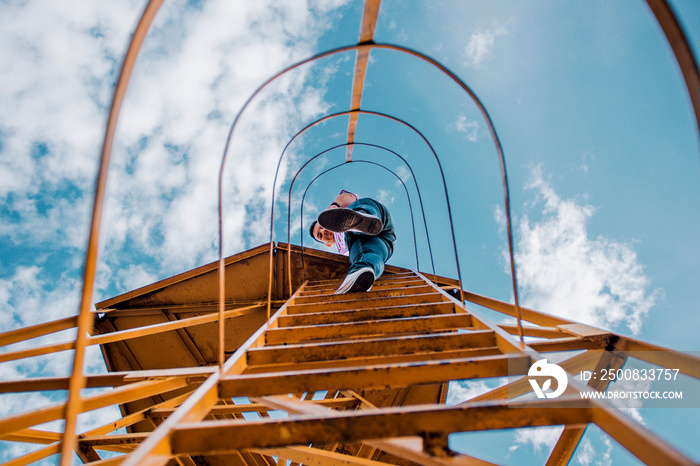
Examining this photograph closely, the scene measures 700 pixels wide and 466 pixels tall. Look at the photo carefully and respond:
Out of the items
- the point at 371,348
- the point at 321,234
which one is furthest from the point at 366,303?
the point at 321,234

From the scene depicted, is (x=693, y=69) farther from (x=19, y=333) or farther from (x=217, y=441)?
(x=19, y=333)

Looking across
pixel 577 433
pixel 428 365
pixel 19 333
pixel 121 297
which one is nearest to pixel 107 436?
pixel 19 333

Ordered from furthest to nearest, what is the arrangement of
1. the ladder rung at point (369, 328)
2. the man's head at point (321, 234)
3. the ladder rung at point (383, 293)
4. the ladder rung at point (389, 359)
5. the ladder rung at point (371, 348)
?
the man's head at point (321, 234) → the ladder rung at point (383, 293) → the ladder rung at point (369, 328) → the ladder rung at point (371, 348) → the ladder rung at point (389, 359)

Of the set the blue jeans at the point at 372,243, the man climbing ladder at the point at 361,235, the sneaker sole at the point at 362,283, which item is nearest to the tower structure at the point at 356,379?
the sneaker sole at the point at 362,283

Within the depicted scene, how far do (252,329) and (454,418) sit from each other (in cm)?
412

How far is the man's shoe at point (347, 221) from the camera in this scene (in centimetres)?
375

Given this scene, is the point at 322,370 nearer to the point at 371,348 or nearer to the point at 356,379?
the point at 356,379

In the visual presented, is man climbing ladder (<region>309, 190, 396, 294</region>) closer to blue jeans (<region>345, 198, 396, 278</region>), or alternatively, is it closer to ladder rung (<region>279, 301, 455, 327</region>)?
blue jeans (<region>345, 198, 396, 278</region>)

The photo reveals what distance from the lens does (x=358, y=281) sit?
3764mm

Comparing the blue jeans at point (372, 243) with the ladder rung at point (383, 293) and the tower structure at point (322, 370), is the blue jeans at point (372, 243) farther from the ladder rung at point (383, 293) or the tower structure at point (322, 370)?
the tower structure at point (322, 370)

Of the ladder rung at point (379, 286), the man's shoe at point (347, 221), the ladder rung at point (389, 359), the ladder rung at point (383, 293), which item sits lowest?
the ladder rung at point (389, 359)

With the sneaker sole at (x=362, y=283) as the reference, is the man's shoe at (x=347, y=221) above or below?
above

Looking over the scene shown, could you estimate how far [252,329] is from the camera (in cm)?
→ 504

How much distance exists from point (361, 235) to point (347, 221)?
3.24 ft
